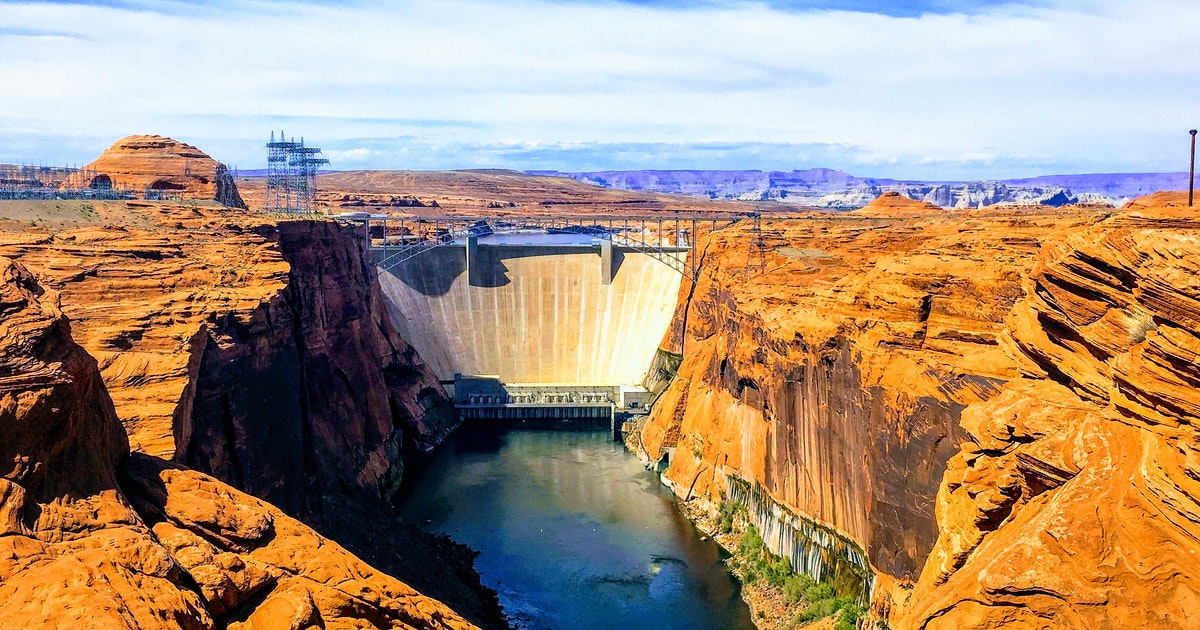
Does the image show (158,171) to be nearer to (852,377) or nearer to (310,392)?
(310,392)

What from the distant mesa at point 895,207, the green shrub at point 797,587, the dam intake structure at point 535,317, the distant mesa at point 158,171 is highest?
the distant mesa at point 158,171

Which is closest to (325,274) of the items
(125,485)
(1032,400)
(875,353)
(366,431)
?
(366,431)

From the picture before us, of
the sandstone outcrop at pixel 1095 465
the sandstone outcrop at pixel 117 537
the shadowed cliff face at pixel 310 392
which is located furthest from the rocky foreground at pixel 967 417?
the shadowed cliff face at pixel 310 392

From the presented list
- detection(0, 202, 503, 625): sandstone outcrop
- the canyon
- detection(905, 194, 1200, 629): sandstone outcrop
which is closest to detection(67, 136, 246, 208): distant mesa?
the canyon

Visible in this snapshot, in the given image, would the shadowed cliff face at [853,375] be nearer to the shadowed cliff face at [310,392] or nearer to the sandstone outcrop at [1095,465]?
the sandstone outcrop at [1095,465]

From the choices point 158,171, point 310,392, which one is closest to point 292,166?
point 158,171

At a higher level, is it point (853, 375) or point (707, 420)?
point (853, 375)

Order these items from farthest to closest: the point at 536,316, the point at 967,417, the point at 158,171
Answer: the point at 536,316
the point at 158,171
the point at 967,417
